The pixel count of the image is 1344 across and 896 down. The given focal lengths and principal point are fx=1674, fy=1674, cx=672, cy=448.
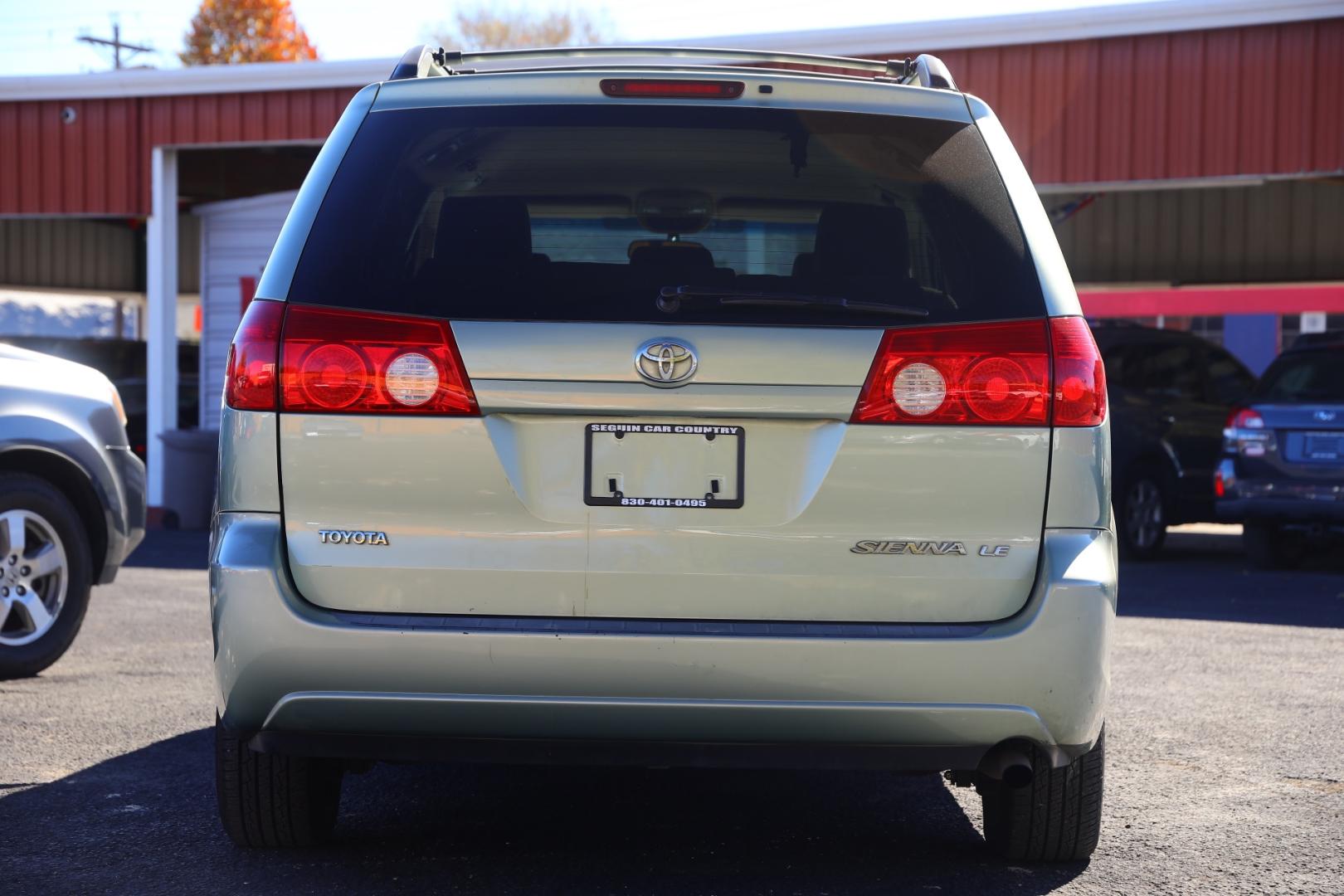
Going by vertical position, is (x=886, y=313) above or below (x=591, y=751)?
above

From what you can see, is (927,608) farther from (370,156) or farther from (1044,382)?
(370,156)

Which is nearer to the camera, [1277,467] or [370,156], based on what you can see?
[370,156]

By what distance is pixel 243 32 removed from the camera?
206 ft

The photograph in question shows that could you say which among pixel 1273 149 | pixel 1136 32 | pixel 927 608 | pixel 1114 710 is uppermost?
pixel 1136 32

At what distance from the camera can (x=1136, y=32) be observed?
49.4 feet

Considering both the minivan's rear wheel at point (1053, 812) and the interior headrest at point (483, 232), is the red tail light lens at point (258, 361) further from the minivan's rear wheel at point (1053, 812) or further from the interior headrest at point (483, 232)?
the minivan's rear wheel at point (1053, 812)

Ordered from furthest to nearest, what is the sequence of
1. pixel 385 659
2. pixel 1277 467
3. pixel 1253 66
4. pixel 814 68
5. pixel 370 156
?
pixel 1253 66 → pixel 1277 467 → pixel 814 68 → pixel 370 156 → pixel 385 659

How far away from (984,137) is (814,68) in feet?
3.31

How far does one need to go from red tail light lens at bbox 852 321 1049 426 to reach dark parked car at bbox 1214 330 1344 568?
8.96 metres

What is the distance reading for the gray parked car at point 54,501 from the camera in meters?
6.67


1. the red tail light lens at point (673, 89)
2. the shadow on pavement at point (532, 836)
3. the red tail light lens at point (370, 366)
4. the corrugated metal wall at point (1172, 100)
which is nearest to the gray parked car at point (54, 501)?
the shadow on pavement at point (532, 836)

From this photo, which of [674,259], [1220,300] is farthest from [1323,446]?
[1220,300]

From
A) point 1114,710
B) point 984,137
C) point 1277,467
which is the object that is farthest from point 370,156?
point 1277,467

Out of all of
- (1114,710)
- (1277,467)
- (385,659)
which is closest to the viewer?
(385,659)
